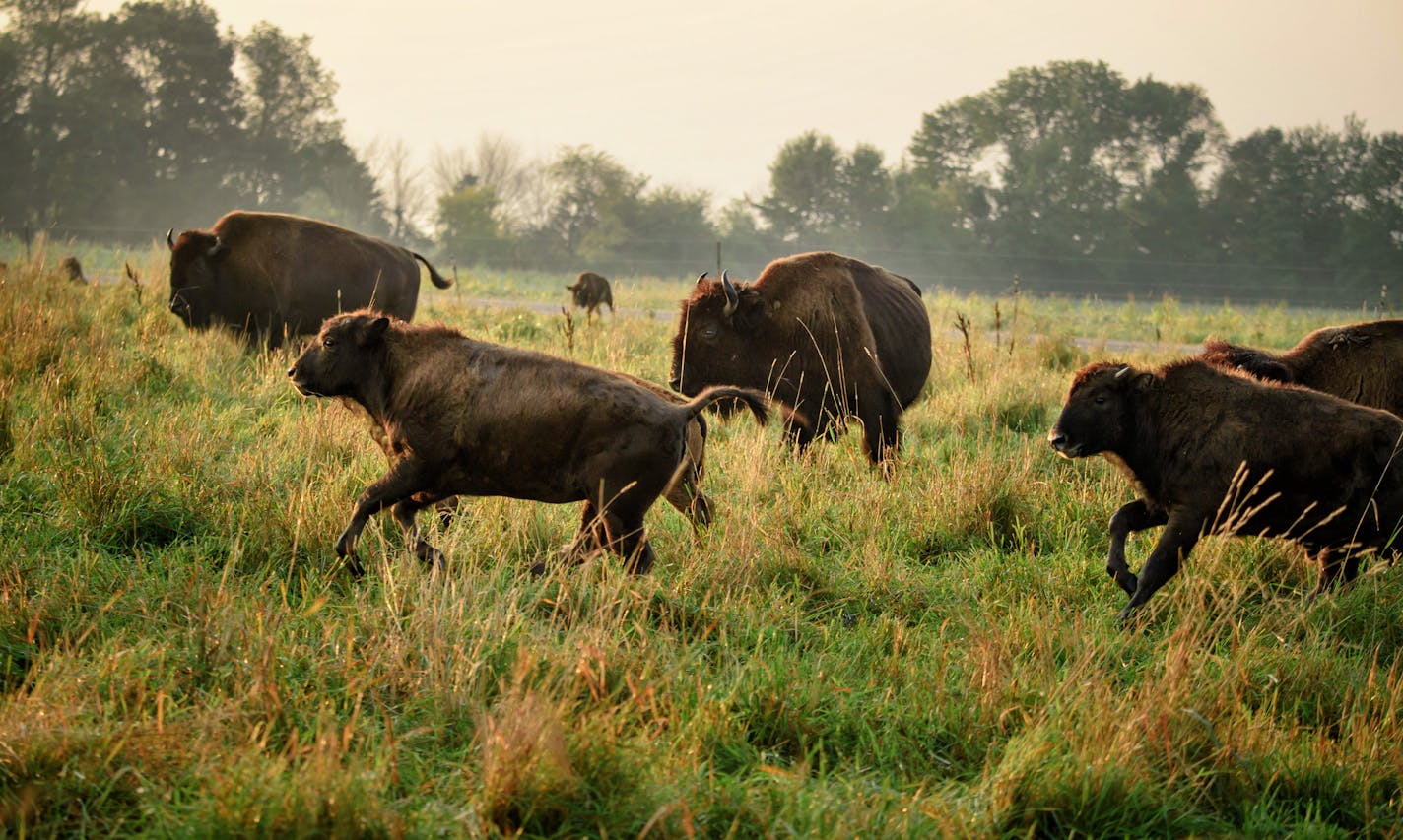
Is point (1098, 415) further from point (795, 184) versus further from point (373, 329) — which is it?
point (795, 184)

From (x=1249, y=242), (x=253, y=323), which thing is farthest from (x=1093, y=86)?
(x=253, y=323)

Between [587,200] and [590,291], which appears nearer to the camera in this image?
[590,291]

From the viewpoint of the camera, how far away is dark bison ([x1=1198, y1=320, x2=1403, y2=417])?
696 centimetres

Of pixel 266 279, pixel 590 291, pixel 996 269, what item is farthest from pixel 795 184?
pixel 266 279

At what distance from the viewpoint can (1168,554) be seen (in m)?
5.32

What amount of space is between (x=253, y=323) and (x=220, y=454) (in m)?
4.71

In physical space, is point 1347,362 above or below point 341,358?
above

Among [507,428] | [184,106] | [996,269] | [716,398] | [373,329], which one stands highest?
[184,106]

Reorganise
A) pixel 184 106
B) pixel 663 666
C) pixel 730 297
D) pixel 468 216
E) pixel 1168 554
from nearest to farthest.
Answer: pixel 663 666 < pixel 1168 554 < pixel 730 297 < pixel 184 106 < pixel 468 216

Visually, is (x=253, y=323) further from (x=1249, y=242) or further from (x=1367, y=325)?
(x=1249, y=242)

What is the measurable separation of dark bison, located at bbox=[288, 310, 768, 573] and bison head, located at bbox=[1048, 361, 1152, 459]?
154 centimetres

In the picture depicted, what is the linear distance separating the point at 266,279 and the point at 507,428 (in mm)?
7004

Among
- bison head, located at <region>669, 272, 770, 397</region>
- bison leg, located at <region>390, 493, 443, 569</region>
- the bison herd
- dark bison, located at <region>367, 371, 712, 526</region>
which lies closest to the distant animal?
bison head, located at <region>669, 272, 770, 397</region>

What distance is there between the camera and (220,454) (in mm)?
7094
